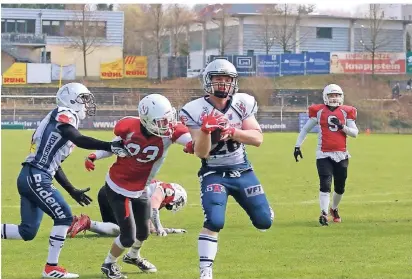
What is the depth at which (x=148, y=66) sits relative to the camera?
59500 millimetres

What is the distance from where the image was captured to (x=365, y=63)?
55.5m

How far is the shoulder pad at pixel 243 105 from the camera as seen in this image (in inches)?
320

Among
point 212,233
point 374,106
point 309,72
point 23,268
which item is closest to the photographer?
point 212,233

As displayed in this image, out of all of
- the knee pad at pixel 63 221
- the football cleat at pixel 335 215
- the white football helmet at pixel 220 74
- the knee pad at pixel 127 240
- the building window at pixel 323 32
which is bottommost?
the football cleat at pixel 335 215

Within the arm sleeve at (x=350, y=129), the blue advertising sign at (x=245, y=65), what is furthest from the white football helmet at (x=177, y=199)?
the blue advertising sign at (x=245, y=65)

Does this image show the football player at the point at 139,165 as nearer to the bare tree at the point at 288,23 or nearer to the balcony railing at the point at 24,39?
the bare tree at the point at 288,23

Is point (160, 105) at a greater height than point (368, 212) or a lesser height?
greater

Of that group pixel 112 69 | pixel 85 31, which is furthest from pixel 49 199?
pixel 112 69

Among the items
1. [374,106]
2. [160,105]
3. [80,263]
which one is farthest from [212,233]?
[374,106]

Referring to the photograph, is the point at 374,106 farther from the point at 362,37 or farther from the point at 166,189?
the point at 166,189

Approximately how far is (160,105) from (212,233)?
4.09ft

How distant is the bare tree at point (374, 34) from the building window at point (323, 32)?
2.16m

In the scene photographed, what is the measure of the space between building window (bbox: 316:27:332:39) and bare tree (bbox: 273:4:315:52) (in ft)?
3.51

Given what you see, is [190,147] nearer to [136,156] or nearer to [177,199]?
[136,156]
